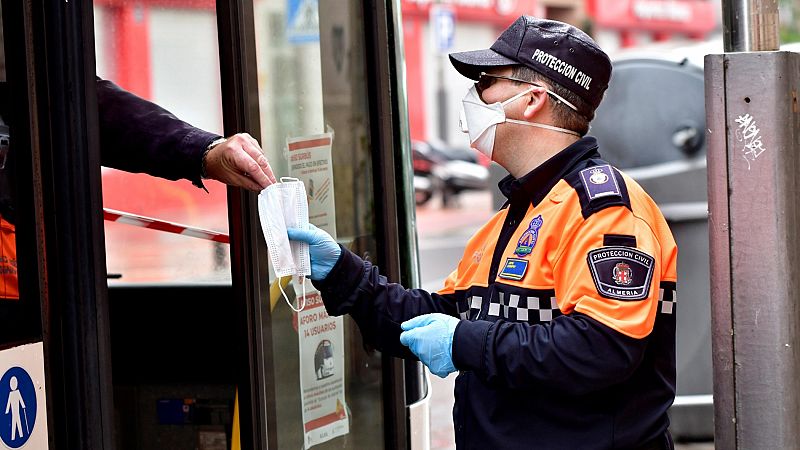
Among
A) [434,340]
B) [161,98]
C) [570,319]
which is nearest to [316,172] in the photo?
[434,340]

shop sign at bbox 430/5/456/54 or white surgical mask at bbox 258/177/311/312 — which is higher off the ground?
shop sign at bbox 430/5/456/54

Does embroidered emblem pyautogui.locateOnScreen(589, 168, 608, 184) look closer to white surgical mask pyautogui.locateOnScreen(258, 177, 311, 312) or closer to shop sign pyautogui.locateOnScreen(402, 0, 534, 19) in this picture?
white surgical mask pyautogui.locateOnScreen(258, 177, 311, 312)

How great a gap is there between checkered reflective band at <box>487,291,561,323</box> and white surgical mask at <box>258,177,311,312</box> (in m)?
0.51

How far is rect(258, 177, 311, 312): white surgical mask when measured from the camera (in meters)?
2.54

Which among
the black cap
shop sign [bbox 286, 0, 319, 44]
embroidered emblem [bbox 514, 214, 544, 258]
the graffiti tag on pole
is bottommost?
embroidered emblem [bbox 514, 214, 544, 258]

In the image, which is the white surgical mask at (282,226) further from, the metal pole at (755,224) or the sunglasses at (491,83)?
the metal pole at (755,224)

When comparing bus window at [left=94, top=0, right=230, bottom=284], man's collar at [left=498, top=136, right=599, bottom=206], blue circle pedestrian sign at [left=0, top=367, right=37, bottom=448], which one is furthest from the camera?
bus window at [left=94, top=0, right=230, bottom=284]

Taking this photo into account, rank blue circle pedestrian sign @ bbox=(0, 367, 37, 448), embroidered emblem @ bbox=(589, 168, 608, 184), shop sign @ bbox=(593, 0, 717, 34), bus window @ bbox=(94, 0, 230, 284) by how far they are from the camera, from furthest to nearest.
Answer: shop sign @ bbox=(593, 0, 717, 34)
bus window @ bbox=(94, 0, 230, 284)
embroidered emblem @ bbox=(589, 168, 608, 184)
blue circle pedestrian sign @ bbox=(0, 367, 37, 448)

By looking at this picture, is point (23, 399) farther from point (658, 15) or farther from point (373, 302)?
point (658, 15)

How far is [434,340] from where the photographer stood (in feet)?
7.67

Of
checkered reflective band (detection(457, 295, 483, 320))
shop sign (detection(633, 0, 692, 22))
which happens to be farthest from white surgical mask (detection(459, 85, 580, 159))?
shop sign (detection(633, 0, 692, 22))

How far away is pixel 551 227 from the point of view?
2291 millimetres

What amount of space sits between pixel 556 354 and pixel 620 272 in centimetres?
20

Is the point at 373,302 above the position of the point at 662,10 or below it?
below
